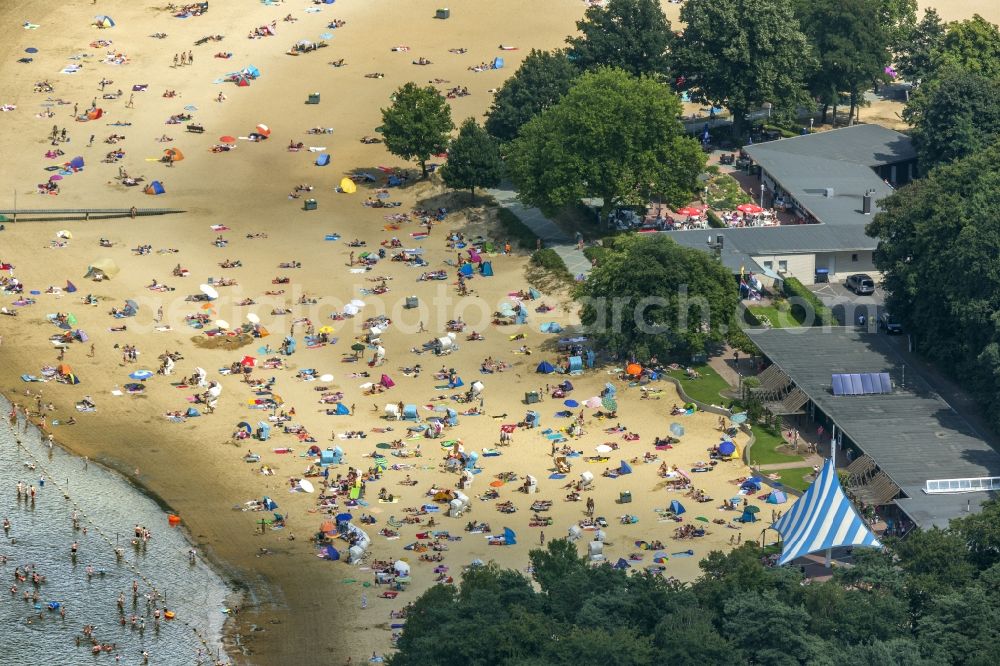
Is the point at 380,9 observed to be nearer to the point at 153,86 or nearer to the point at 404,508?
the point at 153,86

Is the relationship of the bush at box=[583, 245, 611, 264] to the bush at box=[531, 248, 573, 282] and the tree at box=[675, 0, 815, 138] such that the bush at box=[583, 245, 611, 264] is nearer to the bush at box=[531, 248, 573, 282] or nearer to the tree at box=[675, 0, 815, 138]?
the bush at box=[531, 248, 573, 282]

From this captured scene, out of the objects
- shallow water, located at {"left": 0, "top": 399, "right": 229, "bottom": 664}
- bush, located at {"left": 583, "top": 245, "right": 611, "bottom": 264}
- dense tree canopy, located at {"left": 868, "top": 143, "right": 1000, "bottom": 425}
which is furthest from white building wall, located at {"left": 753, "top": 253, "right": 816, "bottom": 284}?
shallow water, located at {"left": 0, "top": 399, "right": 229, "bottom": 664}

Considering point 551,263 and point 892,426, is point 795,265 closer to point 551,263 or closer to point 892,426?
point 551,263

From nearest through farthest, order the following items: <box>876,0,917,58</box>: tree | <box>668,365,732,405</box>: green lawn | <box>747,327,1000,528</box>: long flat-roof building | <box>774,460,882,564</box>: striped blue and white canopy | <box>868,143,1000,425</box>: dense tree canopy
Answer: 1. <box>774,460,882,564</box>: striped blue and white canopy
2. <box>747,327,1000,528</box>: long flat-roof building
3. <box>868,143,1000,425</box>: dense tree canopy
4. <box>668,365,732,405</box>: green lawn
5. <box>876,0,917,58</box>: tree

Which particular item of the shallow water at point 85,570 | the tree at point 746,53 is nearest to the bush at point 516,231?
the tree at point 746,53

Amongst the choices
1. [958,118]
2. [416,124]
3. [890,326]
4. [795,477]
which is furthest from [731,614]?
[416,124]

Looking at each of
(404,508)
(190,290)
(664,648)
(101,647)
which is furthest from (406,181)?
(664,648)
